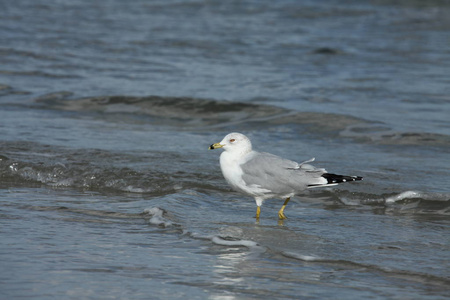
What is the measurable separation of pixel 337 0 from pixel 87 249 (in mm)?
20763

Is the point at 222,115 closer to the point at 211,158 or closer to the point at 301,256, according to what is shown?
the point at 211,158

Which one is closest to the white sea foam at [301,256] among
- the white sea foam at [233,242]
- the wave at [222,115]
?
the white sea foam at [233,242]

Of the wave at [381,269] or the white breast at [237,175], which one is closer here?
the wave at [381,269]

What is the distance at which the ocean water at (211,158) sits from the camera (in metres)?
4.46

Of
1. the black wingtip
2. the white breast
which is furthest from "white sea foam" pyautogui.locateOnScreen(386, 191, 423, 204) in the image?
the white breast

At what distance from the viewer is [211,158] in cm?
808

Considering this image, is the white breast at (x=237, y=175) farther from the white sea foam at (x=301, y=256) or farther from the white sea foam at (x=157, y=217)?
the white sea foam at (x=301, y=256)

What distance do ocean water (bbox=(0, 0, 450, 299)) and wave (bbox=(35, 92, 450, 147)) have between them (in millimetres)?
36

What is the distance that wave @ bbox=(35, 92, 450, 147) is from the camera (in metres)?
9.52

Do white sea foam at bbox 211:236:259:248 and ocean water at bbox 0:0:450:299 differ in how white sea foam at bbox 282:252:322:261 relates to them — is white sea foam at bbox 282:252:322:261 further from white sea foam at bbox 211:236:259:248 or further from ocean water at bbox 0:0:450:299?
white sea foam at bbox 211:236:259:248

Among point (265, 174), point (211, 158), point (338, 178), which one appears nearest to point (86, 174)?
point (211, 158)

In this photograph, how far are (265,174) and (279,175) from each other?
0.12 metres

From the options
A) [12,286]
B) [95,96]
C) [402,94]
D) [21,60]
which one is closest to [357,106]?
[402,94]

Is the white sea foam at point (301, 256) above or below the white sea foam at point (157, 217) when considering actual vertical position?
below
